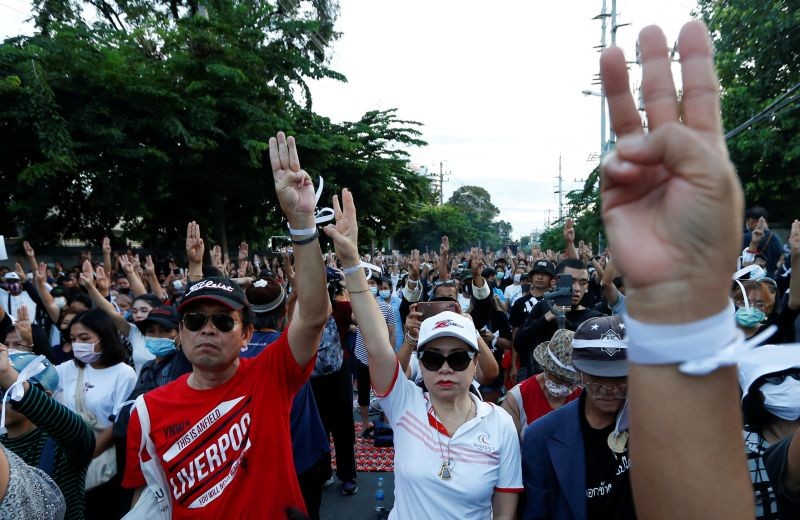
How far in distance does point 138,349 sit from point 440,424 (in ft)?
10.4

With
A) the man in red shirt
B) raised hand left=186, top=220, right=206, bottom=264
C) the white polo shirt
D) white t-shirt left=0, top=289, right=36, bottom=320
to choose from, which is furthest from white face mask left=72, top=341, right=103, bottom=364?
white t-shirt left=0, top=289, right=36, bottom=320

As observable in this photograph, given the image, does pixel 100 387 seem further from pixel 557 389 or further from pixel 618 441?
pixel 618 441

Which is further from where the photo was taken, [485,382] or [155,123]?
[155,123]

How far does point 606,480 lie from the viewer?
211 cm

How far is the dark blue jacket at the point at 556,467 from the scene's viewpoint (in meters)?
2.11

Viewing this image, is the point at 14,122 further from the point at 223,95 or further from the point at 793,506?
the point at 793,506

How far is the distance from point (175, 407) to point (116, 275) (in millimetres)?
13386

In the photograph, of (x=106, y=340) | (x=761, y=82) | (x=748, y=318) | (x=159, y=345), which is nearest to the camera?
(x=106, y=340)

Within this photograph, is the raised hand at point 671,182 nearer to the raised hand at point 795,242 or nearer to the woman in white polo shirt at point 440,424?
the woman in white polo shirt at point 440,424

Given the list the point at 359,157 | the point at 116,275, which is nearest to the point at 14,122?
the point at 116,275

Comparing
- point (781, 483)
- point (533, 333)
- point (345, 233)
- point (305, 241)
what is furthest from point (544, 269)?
point (781, 483)

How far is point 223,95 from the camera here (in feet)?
55.8

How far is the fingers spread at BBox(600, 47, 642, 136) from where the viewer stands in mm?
984

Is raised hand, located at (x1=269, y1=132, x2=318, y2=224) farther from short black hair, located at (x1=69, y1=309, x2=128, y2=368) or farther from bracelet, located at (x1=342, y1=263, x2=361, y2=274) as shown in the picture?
short black hair, located at (x1=69, y1=309, x2=128, y2=368)
